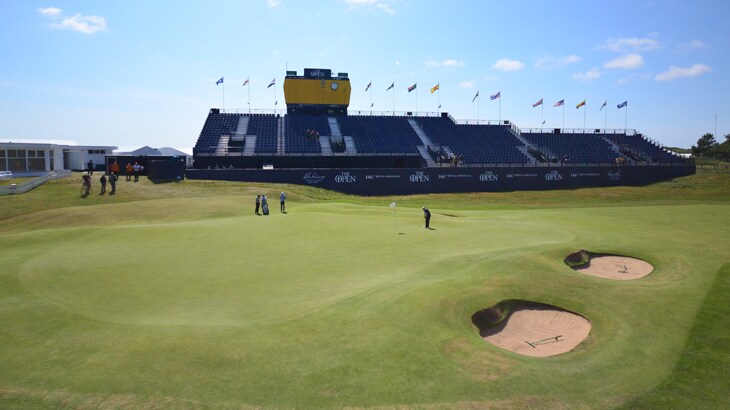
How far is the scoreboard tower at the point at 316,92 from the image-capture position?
256 feet

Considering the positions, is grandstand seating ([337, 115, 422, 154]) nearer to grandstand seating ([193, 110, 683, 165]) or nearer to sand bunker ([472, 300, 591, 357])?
grandstand seating ([193, 110, 683, 165])

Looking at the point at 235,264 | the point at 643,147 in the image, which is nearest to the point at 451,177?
the point at 643,147

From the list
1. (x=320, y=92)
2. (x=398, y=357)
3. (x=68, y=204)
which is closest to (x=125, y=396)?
(x=398, y=357)

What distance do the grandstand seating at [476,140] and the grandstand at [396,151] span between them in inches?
7.1

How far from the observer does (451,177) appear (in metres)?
60.4

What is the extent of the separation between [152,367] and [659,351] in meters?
13.6

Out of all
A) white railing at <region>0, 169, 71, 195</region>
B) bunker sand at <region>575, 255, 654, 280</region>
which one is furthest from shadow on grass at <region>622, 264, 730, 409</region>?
white railing at <region>0, 169, 71, 195</region>

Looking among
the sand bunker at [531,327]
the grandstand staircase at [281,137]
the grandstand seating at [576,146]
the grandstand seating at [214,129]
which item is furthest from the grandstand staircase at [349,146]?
the sand bunker at [531,327]

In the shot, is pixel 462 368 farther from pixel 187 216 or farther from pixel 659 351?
pixel 187 216

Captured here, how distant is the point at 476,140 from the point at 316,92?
2894cm

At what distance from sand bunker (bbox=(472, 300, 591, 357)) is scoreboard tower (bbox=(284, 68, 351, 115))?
6788 centimetres

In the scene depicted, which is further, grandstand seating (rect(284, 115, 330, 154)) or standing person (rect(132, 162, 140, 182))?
grandstand seating (rect(284, 115, 330, 154))

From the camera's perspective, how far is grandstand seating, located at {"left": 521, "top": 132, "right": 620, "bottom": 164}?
7631 cm

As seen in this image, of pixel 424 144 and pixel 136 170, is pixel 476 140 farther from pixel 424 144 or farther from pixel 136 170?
pixel 136 170
